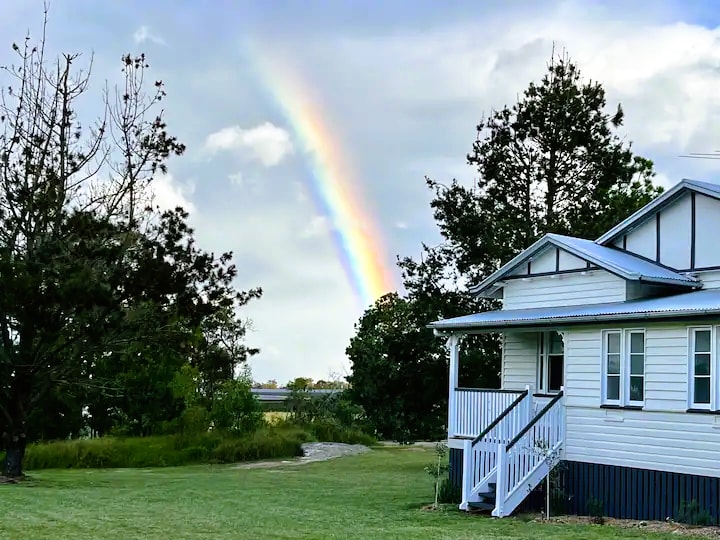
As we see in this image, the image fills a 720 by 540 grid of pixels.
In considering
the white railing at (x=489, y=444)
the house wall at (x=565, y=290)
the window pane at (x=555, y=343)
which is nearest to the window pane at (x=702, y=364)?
the house wall at (x=565, y=290)

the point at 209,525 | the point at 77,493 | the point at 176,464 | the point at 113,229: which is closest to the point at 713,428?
the point at 209,525

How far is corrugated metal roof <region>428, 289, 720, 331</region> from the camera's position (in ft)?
53.1

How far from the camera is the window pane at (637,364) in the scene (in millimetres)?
17250

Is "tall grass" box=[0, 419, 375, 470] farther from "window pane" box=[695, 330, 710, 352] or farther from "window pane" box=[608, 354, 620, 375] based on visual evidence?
"window pane" box=[695, 330, 710, 352]

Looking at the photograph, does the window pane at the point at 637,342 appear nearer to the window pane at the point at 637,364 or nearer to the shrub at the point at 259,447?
the window pane at the point at 637,364

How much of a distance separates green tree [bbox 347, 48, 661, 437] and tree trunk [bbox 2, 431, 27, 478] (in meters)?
12.2

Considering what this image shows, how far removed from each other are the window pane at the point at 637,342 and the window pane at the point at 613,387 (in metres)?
0.69

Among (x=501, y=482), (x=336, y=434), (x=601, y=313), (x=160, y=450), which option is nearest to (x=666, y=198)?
(x=601, y=313)

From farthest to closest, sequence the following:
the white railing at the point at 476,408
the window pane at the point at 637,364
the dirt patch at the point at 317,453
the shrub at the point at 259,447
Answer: the shrub at the point at 259,447 → the dirt patch at the point at 317,453 → the white railing at the point at 476,408 → the window pane at the point at 637,364

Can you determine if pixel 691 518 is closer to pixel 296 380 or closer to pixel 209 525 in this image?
pixel 209 525

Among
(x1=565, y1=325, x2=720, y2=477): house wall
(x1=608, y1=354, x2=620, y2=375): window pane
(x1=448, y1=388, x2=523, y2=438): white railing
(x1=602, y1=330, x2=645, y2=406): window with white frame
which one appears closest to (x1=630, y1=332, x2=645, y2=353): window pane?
(x1=602, y1=330, x2=645, y2=406): window with white frame

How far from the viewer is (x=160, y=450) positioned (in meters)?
34.0

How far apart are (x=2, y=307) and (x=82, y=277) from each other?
92.7 inches

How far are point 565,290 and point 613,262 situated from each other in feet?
5.23
